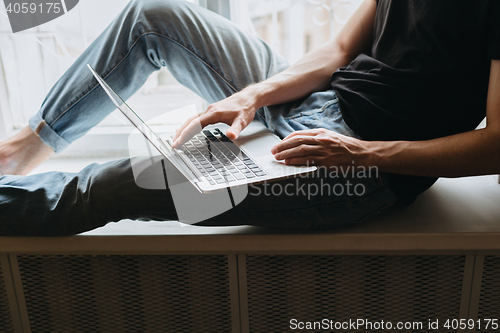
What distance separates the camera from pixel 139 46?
1.00 m

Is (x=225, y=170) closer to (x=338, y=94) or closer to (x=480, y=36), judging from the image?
(x=338, y=94)

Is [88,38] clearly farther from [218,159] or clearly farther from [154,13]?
[218,159]

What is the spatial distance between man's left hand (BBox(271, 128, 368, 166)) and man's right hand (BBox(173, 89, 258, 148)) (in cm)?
13

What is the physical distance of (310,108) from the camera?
98 centimetres

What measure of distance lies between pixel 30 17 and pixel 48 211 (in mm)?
964

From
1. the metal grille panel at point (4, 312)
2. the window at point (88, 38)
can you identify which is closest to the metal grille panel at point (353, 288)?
the metal grille panel at point (4, 312)

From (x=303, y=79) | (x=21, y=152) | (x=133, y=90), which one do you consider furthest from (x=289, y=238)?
(x=21, y=152)

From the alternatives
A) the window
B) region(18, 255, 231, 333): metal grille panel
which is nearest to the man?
region(18, 255, 231, 333): metal grille panel

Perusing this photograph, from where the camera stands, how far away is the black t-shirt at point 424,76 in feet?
2.50

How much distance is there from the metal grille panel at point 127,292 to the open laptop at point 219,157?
0.72 feet

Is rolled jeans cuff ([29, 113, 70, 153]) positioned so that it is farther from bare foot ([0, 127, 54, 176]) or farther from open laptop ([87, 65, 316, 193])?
open laptop ([87, 65, 316, 193])

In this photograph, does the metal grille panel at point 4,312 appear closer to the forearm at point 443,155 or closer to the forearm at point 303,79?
the forearm at point 303,79

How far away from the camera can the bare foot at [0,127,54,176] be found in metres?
0.97

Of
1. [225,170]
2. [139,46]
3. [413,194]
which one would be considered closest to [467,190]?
[413,194]
